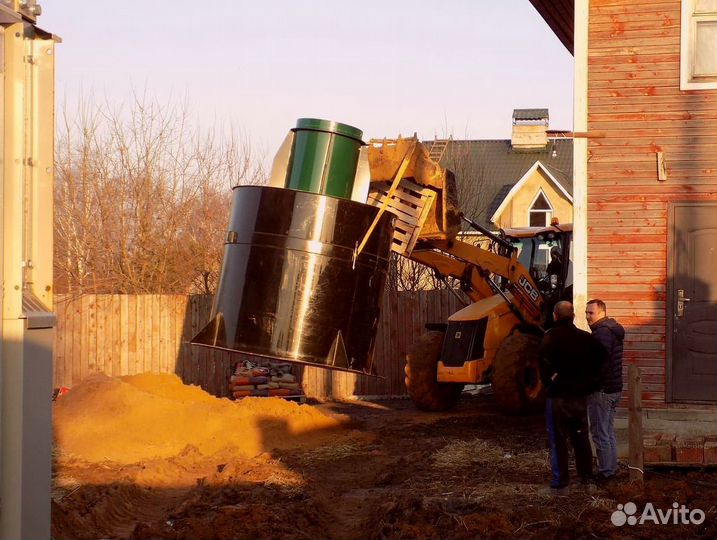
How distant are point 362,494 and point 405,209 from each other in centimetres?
368

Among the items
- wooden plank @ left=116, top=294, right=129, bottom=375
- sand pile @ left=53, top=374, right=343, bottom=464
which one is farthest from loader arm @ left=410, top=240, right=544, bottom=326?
wooden plank @ left=116, top=294, right=129, bottom=375

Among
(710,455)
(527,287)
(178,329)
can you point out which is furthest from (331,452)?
(178,329)

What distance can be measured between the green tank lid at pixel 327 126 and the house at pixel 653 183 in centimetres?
285

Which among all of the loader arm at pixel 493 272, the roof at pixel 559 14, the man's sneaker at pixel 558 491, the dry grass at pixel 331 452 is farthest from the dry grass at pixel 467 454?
the roof at pixel 559 14

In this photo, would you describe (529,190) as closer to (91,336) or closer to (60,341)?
(91,336)

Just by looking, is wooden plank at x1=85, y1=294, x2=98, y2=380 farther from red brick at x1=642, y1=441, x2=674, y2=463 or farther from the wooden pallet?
red brick at x1=642, y1=441, x2=674, y2=463

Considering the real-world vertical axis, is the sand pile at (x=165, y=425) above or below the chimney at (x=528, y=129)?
below

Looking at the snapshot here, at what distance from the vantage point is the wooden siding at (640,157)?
12078 mm

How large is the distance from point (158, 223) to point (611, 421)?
56.2ft

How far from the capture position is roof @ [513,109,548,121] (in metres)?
44.1

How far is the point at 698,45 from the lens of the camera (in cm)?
1209

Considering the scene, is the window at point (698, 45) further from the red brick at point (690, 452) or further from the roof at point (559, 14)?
the red brick at point (690, 452)

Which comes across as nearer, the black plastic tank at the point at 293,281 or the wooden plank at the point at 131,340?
the black plastic tank at the point at 293,281

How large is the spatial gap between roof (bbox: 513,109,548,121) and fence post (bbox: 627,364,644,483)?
35096 millimetres
